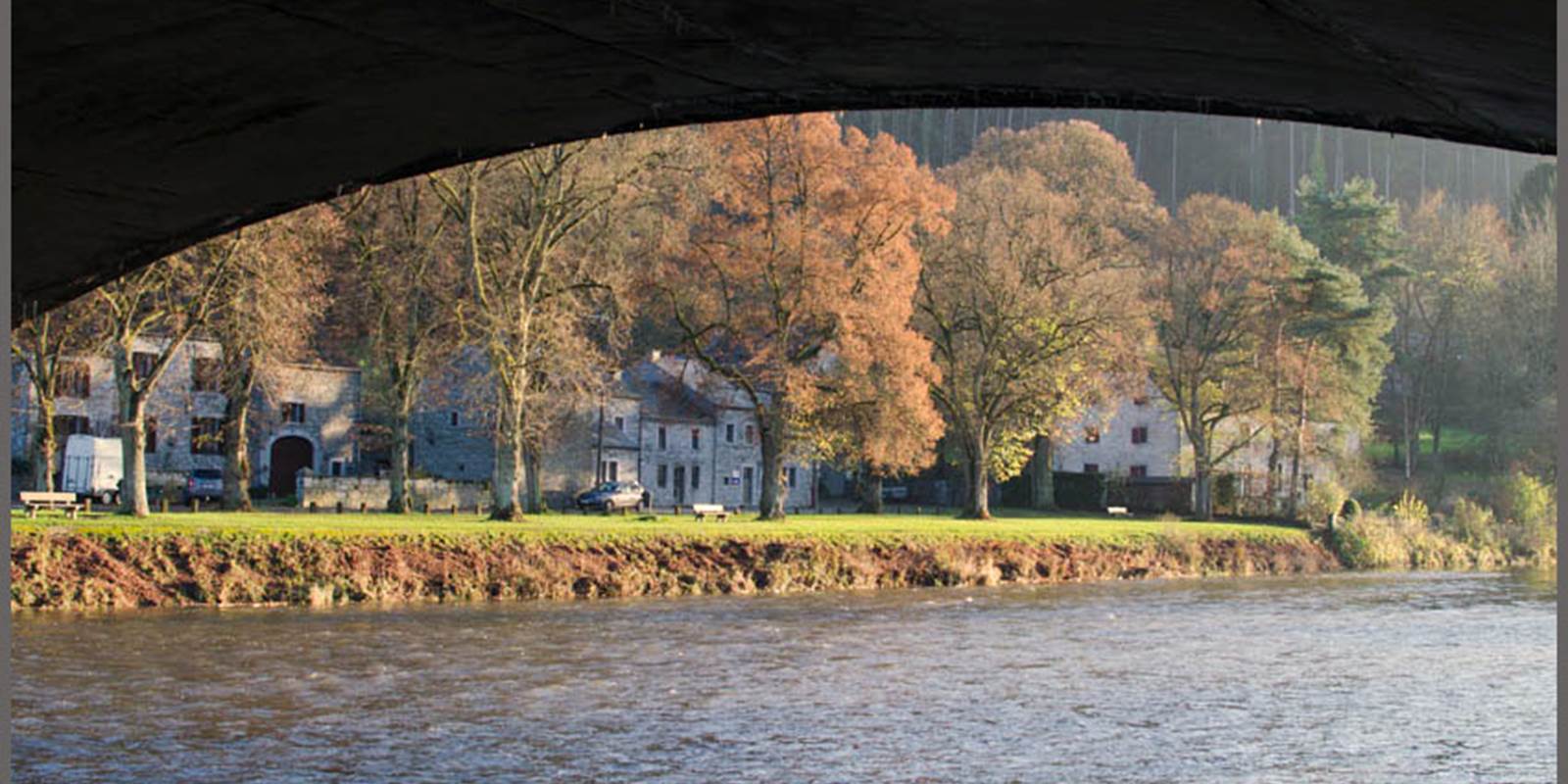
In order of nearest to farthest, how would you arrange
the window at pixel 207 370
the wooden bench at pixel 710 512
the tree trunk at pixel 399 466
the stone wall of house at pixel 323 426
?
the window at pixel 207 370, the tree trunk at pixel 399 466, the wooden bench at pixel 710 512, the stone wall of house at pixel 323 426

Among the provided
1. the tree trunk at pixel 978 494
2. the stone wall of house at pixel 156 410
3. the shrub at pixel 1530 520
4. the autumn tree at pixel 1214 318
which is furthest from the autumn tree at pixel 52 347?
the shrub at pixel 1530 520

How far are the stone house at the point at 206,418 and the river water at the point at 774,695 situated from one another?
75.0 feet

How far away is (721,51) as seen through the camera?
10789 millimetres

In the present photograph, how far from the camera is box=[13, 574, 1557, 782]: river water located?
1883cm

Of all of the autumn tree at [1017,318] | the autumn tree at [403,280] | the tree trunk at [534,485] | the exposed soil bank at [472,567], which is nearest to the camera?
the exposed soil bank at [472,567]

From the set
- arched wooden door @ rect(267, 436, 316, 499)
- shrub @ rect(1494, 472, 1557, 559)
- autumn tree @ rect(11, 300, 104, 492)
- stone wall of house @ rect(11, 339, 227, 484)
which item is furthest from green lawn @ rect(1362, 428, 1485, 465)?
autumn tree @ rect(11, 300, 104, 492)

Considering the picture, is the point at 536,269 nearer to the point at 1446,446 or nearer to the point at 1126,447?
the point at 1126,447

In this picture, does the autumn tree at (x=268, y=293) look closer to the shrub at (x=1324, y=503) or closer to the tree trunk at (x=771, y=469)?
the tree trunk at (x=771, y=469)

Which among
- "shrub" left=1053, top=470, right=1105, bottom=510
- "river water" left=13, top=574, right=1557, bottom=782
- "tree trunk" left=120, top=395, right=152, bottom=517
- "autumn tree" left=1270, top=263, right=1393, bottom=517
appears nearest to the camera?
"river water" left=13, top=574, right=1557, bottom=782

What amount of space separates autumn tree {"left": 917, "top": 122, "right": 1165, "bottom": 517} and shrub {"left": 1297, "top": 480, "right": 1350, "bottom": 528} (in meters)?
8.17

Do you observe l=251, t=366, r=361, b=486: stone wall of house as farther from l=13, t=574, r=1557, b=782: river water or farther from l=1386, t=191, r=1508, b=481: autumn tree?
l=1386, t=191, r=1508, b=481: autumn tree

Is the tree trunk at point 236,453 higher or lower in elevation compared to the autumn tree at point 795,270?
lower

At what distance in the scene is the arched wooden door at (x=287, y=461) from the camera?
236ft

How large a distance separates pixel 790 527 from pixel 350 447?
30.3 meters
